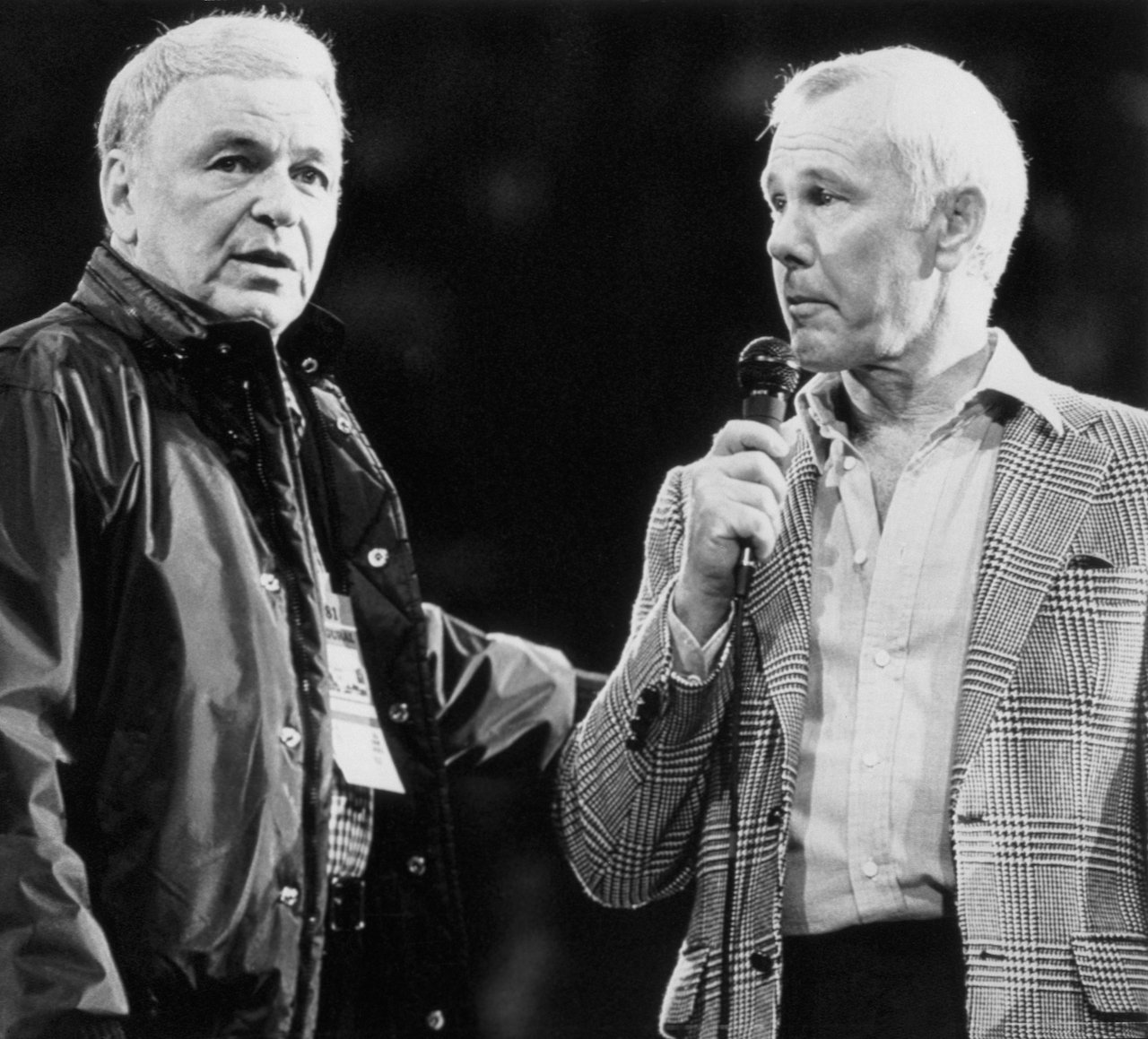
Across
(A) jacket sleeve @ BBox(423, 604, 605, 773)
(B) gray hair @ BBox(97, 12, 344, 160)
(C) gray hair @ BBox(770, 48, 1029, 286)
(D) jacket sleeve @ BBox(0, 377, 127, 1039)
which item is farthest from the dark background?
(D) jacket sleeve @ BBox(0, 377, 127, 1039)

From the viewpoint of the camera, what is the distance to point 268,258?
2.15 metres

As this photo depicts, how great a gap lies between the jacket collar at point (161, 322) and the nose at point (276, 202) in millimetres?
153

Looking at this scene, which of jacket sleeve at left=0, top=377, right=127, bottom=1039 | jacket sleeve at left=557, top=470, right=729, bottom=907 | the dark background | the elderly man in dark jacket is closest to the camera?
jacket sleeve at left=0, top=377, right=127, bottom=1039

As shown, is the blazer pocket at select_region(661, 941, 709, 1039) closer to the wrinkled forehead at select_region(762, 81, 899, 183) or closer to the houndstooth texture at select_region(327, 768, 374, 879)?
the houndstooth texture at select_region(327, 768, 374, 879)

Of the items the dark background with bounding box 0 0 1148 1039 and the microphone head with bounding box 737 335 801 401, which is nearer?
the microphone head with bounding box 737 335 801 401

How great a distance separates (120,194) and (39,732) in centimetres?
84

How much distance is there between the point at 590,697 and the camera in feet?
8.45

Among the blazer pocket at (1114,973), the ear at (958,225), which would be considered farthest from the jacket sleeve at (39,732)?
the ear at (958,225)

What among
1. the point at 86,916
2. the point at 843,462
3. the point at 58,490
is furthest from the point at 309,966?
the point at 843,462

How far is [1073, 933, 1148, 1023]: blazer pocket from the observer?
1.77m

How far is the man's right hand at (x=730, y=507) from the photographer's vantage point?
1.89m

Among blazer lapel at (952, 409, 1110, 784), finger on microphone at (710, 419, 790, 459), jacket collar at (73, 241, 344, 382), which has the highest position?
jacket collar at (73, 241, 344, 382)

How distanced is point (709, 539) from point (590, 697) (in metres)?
0.70

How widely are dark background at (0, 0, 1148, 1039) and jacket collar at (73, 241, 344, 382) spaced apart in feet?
2.49
